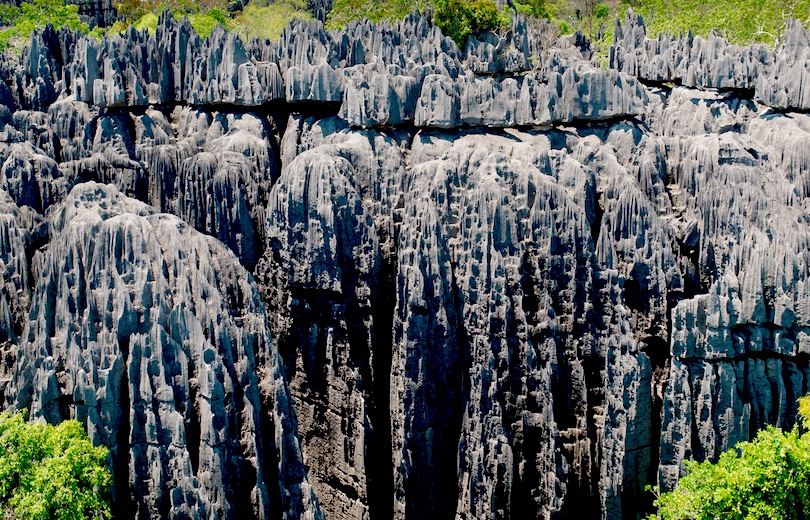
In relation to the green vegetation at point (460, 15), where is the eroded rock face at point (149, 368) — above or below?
below

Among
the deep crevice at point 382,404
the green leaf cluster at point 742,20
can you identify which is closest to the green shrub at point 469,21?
the green leaf cluster at point 742,20

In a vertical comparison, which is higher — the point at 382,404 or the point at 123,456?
the point at 123,456

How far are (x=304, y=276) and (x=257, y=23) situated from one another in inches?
1723

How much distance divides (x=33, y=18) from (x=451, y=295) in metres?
49.1

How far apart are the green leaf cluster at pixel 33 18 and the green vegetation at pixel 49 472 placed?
43151mm

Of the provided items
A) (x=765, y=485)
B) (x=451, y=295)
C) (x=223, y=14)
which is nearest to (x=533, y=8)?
(x=223, y=14)

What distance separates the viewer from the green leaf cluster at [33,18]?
5465 centimetres

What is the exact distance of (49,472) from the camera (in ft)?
45.8

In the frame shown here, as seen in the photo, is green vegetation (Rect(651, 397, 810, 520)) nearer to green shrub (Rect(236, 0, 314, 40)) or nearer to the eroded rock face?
the eroded rock face

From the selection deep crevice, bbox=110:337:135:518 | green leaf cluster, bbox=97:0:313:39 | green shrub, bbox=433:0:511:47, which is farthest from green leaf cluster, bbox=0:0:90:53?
deep crevice, bbox=110:337:135:518

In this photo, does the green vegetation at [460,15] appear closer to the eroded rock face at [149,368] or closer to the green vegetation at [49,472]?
the eroded rock face at [149,368]

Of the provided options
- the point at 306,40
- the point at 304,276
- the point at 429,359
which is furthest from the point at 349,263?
the point at 306,40

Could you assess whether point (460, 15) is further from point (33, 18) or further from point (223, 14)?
point (33, 18)

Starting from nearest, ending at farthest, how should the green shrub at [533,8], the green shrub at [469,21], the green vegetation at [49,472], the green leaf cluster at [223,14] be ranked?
the green vegetation at [49,472] → the green shrub at [469,21] → the green shrub at [533,8] → the green leaf cluster at [223,14]
